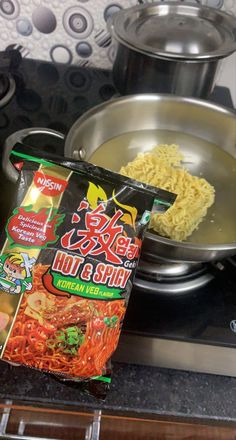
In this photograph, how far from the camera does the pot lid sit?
0.90 meters

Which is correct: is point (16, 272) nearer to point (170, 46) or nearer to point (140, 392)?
point (140, 392)

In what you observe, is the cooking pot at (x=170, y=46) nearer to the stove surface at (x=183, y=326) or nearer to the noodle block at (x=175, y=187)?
the noodle block at (x=175, y=187)

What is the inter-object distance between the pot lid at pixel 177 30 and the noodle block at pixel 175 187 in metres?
0.21

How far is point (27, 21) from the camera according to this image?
111 centimetres

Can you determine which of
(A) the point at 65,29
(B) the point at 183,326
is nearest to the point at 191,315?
(B) the point at 183,326

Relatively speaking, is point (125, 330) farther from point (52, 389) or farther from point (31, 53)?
point (31, 53)

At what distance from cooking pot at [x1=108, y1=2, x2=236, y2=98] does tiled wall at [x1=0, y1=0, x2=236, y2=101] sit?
0.09 meters

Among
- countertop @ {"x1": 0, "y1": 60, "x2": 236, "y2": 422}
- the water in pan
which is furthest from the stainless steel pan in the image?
Result: countertop @ {"x1": 0, "y1": 60, "x2": 236, "y2": 422}

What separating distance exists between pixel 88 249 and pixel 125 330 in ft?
0.52

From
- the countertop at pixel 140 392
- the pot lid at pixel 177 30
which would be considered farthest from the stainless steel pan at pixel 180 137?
the countertop at pixel 140 392

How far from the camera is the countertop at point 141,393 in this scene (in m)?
0.63

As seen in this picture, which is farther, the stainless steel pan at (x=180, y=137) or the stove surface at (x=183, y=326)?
the stainless steel pan at (x=180, y=137)

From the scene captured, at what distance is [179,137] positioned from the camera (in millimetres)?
975

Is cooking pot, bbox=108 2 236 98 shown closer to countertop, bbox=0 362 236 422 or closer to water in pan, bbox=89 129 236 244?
water in pan, bbox=89 129 236 244
